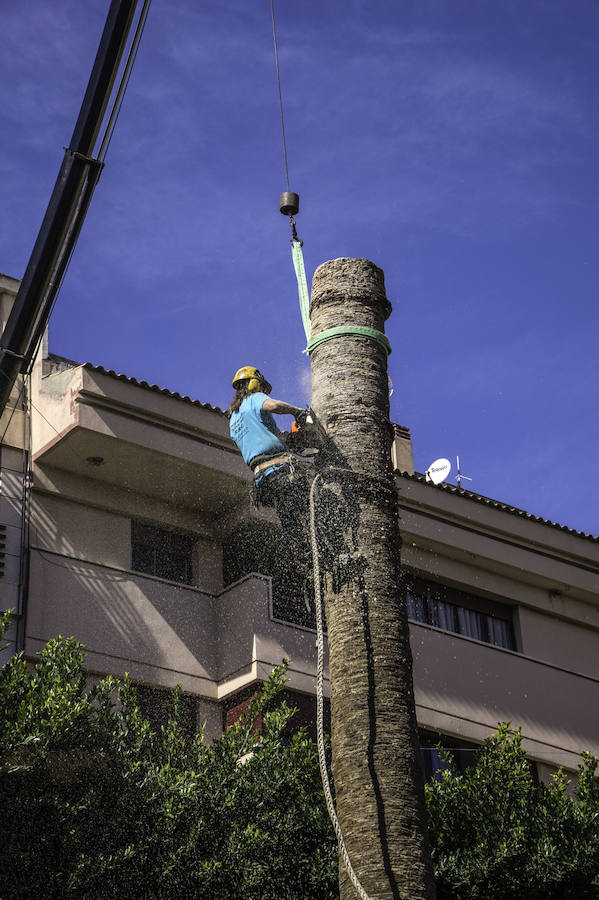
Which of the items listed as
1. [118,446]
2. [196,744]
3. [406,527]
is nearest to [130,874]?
[196,744]

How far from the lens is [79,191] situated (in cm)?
1276

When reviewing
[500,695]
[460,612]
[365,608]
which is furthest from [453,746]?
[365,608]

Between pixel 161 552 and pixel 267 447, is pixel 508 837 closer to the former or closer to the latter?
pixel 267 447

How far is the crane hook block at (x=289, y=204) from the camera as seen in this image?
34.7 ft

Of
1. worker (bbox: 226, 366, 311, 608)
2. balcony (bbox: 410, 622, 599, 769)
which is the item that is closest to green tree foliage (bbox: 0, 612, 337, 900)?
worker (bbox: 226, 366, 311, 608)

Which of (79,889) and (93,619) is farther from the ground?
(93,619)

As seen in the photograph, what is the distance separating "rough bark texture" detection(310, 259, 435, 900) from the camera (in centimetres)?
719

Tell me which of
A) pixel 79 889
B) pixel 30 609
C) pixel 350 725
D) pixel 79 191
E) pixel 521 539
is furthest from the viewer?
pixel 521 539

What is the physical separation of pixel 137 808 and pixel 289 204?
4.95 meters

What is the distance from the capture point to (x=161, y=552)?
17.3 metres

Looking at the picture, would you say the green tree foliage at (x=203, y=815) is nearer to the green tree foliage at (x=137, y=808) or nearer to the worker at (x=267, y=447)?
the green tree foliage at (x=137, y=808)

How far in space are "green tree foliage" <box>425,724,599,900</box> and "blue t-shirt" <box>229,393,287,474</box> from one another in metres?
3.64

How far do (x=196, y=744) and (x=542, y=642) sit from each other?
974cm

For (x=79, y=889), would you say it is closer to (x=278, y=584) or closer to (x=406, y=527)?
(x=278, y=584)
